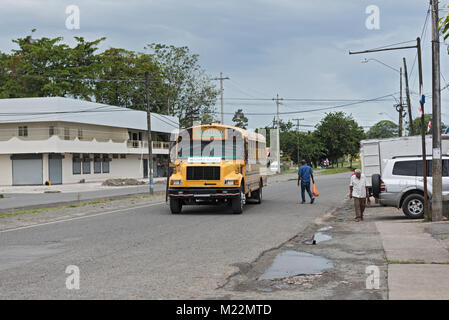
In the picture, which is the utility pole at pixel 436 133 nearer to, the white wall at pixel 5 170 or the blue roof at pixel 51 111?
the blue roof at pixel 51 111

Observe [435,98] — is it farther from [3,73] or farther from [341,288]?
[3,73]

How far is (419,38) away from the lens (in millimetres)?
21281

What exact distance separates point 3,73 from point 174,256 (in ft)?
224

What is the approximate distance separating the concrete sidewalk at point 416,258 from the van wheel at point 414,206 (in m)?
1.41

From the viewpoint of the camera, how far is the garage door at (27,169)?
50469 mm

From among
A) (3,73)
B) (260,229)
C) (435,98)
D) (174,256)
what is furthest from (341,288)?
(3,73)

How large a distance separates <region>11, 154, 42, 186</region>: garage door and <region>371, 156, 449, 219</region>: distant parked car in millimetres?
39551

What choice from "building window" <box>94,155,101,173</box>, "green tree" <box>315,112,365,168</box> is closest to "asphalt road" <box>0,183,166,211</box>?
Answer: "building window" <box>94,155,101,173</box>

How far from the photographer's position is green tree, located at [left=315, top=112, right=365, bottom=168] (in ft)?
298

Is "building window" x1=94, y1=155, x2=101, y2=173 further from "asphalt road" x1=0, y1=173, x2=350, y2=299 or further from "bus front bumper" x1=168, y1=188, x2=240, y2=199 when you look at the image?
"bus front bumper" x1=168, y1=188, x2=240, y2=199

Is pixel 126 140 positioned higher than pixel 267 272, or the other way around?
pixel 126 140

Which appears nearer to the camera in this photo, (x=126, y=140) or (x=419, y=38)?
(x=419, y=38)

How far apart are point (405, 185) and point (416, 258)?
25.1 feet

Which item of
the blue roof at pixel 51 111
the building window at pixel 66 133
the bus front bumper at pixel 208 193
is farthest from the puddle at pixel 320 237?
the building window at pixel 66 133
